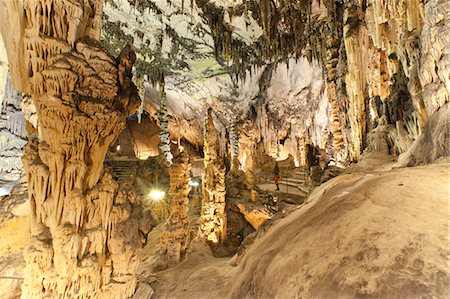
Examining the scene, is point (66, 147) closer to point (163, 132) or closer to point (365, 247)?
point (365, 247)

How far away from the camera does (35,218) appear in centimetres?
431

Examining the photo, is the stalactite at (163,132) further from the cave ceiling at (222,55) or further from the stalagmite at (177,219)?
the stalagmite at (177,219)

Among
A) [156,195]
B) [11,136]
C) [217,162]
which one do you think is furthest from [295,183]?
[11,136]

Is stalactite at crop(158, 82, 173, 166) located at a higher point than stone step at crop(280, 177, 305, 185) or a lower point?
higher

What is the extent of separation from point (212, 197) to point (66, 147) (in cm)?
792

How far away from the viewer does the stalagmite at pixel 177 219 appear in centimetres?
888

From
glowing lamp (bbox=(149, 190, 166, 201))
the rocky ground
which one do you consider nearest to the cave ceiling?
glowing lamp (bbox=(149, 190, 166, 201))

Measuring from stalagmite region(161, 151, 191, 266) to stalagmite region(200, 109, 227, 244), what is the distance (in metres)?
1.43

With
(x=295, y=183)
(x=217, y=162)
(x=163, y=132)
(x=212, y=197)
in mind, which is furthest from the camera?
(x=163, y=132)

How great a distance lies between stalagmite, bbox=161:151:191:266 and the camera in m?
8.88

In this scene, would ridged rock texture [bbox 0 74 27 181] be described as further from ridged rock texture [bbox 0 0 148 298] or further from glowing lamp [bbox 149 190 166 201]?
ridged rock texture [bbox 0 0 148 298]

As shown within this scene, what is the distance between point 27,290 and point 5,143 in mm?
12844

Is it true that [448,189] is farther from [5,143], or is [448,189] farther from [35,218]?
[5,143]

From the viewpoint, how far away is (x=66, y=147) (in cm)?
431
